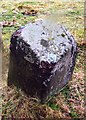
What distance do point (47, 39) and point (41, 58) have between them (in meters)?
0.22

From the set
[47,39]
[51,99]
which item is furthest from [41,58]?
[51,99]

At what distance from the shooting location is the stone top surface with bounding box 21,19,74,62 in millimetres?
2781

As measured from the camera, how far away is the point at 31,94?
2.92m

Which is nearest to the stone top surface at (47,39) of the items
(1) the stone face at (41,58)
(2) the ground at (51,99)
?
(1) the stone face at (41,58)

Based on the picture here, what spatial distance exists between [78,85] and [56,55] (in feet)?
2.18

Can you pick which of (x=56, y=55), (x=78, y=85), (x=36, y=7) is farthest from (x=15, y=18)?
(x=56, y=55)

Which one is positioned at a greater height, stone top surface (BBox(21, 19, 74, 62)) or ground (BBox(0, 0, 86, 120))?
stone top surface (BBox(21, 19, 74, 62))

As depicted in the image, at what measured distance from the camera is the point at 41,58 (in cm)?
274

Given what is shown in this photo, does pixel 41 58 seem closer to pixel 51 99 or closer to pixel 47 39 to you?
pixel 47 39

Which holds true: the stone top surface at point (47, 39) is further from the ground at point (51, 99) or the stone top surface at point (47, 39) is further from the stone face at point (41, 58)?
the ground at point (51, 99)

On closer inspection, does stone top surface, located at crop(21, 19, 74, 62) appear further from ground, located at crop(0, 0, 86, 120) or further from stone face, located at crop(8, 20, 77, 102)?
ground, located at crop(0, 0, 86, 120)

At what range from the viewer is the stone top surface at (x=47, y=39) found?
2.78 meters

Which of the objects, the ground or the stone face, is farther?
the ground

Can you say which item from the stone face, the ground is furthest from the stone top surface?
the ground
